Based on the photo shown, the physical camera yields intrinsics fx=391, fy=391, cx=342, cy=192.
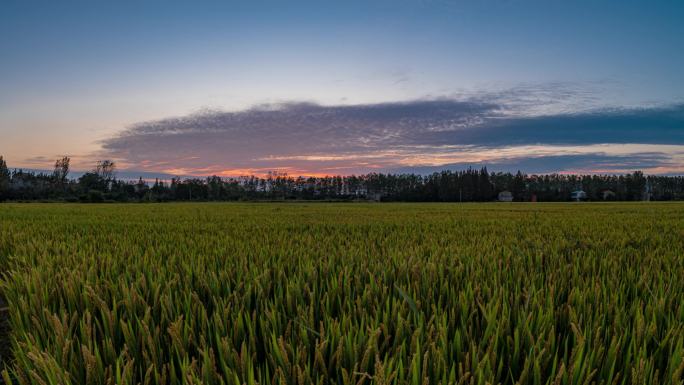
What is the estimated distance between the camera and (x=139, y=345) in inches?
55.9

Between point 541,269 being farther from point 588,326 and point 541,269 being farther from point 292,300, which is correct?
point 292,300

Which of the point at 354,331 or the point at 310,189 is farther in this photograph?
the point at 310,189

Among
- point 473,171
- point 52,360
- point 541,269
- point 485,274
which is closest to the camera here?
point 52,360

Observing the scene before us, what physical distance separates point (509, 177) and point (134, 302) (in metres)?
180

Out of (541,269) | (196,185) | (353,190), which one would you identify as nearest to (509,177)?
(353,190)

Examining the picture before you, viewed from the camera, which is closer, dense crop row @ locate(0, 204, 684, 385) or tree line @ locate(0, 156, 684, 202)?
dense crop row @ locate(0, 204, 684, 385)

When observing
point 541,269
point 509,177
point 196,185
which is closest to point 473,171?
point 509,177

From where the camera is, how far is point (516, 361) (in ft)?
4.01

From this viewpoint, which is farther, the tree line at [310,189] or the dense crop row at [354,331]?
the tree line at [310,189]

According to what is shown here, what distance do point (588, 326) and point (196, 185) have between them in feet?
370

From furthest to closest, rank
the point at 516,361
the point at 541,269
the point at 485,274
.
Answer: the point at 541,269 < the point at 485,274 < the point at 516,361

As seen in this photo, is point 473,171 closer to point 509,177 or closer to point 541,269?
point 509,177

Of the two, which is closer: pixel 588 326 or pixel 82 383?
pixel 82 383

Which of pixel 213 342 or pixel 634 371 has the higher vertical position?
pixel 634 371
